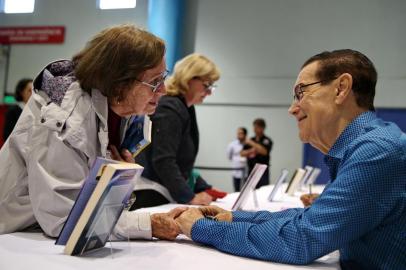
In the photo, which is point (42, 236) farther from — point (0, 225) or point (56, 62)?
point (56, 62)

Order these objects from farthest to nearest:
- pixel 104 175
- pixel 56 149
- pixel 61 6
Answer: pixel 61 6 → pixel 56 149 → pixel 104 175

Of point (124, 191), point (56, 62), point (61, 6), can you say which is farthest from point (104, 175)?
point (61, 6)

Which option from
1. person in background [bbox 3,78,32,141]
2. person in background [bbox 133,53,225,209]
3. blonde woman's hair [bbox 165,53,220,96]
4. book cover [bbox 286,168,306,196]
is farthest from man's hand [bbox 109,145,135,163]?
person in background [bbox 3,78,32,141]

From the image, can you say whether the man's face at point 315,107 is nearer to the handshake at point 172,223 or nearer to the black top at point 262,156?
the handshake at point 172,223

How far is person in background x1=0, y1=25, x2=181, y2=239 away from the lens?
121 centimetres

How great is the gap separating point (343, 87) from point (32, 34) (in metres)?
9.07

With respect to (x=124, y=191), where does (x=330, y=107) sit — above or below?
above

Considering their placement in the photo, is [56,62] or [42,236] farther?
[56,62]

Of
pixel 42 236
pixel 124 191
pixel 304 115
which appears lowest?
pixel 42 236

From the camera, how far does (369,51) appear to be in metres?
7.78

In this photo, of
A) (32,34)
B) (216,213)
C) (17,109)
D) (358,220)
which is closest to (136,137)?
(216,213)

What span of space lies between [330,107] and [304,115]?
0.29 feet

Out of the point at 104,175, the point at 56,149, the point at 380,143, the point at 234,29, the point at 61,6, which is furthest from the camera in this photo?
the point at 61,6

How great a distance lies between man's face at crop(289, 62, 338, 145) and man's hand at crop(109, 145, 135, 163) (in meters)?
0.54
